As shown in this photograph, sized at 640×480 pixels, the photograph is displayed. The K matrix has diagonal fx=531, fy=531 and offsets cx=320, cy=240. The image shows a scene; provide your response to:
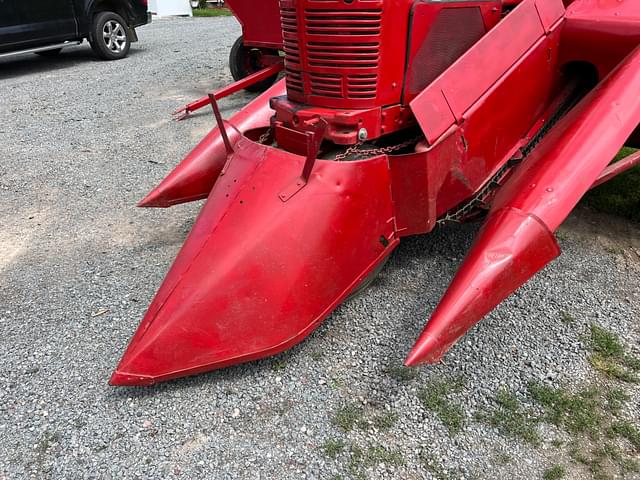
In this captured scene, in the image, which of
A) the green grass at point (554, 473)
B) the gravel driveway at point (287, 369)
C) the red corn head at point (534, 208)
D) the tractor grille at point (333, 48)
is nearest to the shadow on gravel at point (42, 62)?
the gravel driveway at point (287, 369)

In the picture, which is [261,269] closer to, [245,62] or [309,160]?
[309,160]

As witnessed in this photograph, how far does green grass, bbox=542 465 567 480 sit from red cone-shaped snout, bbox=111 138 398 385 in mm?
1145

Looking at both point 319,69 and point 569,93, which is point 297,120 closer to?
point 319,69

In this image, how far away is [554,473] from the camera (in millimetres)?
2109

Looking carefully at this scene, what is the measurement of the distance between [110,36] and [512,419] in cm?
906

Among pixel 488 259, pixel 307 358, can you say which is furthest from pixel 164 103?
pixel 488 259

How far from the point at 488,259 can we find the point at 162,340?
147cm

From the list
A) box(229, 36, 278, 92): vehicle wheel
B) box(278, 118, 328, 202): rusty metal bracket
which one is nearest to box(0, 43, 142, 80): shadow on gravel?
box(229, 36, 278, 92): vehicle wheel

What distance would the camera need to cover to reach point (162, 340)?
2348 millimetres

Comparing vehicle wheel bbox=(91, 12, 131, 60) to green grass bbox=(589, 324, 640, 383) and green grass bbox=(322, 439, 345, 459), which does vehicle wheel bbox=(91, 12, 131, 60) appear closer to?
green grass bbox=(322, 439, 345, 459)

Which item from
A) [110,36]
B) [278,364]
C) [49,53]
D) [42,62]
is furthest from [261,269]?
[49,53]

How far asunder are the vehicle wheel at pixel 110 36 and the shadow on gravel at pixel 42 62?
29 centimetres

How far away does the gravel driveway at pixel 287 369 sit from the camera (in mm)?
2199

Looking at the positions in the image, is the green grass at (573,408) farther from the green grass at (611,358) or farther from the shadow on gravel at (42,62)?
the shadow on gravel at (42,62)
